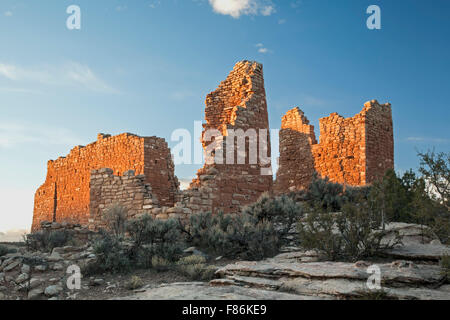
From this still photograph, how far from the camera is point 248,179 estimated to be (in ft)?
36.3

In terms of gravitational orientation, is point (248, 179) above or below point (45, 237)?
above

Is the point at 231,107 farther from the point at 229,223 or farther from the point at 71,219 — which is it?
the point at 71,219

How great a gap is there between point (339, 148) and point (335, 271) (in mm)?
13646

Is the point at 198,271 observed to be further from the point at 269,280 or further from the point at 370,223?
A: the point at 370,223

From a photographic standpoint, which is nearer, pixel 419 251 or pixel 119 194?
pixel 419 251

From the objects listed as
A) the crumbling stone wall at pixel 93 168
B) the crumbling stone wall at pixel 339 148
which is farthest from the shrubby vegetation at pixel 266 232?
the crumbling stone wall at pixel 339 148

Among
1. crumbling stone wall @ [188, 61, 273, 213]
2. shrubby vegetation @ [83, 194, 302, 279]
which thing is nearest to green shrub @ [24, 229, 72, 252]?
shrubby vegetation @ [83, 194, 302, 279]

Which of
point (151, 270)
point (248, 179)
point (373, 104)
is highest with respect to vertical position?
point (373, 104)

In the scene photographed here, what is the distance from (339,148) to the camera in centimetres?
1819

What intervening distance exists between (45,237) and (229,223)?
15.0ft

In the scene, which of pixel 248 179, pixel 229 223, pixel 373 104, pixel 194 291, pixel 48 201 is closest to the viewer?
pixel 194 291

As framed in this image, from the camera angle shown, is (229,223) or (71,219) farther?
(71,219)

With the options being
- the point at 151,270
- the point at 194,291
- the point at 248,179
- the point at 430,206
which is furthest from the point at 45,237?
the point at 430,206

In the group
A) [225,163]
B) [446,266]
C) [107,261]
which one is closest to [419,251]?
[446,266]
